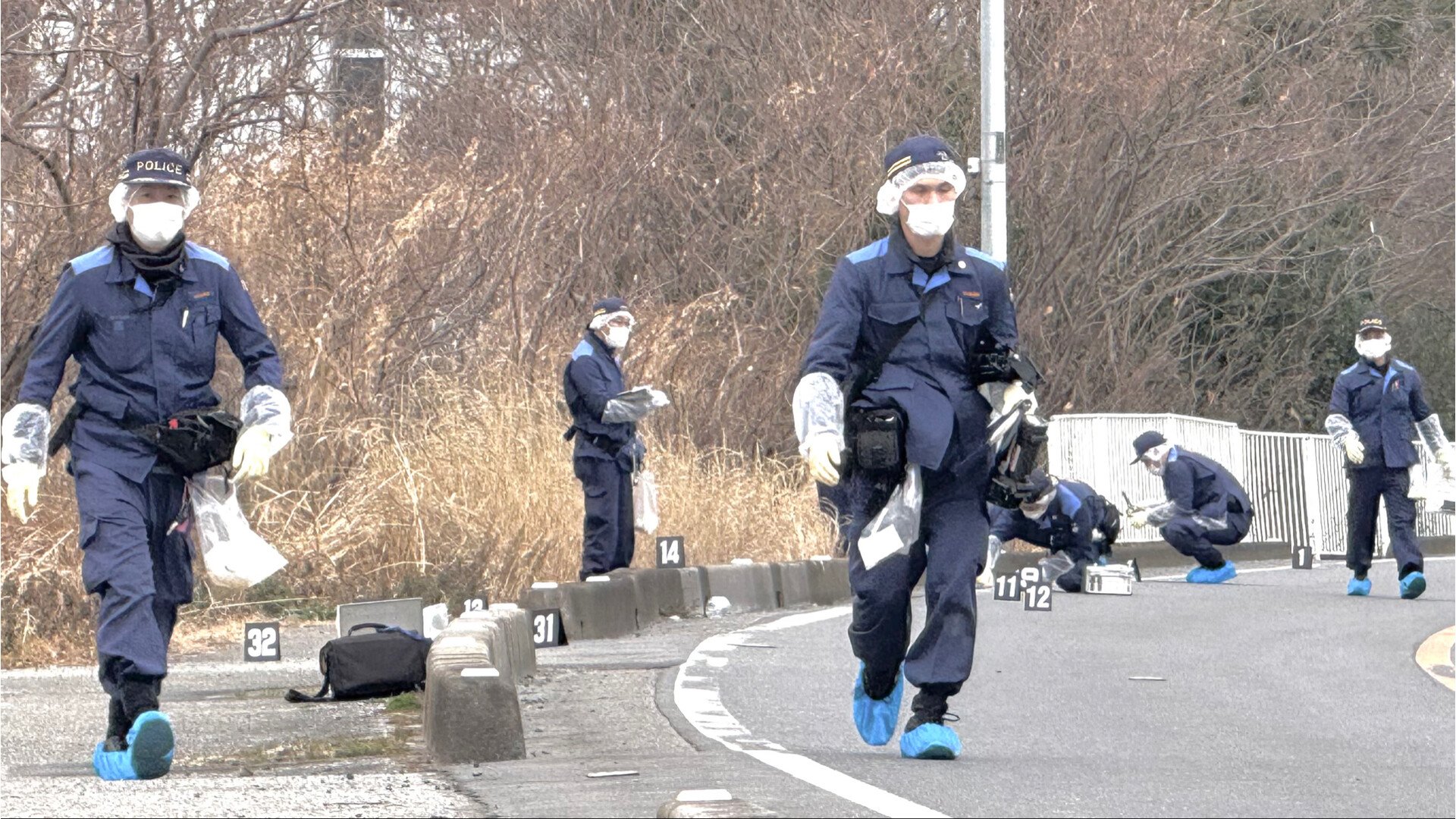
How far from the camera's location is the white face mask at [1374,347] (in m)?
18.4

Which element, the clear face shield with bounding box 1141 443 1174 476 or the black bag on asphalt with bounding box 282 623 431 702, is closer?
the black bag on asphalt with bounding box 282 623 431 702

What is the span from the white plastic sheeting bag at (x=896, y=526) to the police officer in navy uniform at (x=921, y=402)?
79mm

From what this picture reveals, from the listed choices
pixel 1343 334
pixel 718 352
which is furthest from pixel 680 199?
pixel 1343 334

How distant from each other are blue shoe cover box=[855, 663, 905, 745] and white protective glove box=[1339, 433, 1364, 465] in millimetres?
10287

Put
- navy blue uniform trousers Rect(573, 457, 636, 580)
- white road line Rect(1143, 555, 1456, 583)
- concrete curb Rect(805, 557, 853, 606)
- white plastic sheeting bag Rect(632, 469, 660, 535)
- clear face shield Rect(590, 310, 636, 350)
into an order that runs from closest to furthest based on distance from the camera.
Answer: navy blue uniform trousers Rect(573, 457, 636, 580) → clear face shield Rect(590, 310, 636, 350) → white plastic sheeting bag Rect(632, 469, 660, 535) → concrete curb Rect(805, 557, 853, 606) → white road line Rect(1143, 555, 1456, 583)

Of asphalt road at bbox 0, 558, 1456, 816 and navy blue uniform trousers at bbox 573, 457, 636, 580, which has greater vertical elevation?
navy blue uniform trousers at bbox 573, 457, 636, 580

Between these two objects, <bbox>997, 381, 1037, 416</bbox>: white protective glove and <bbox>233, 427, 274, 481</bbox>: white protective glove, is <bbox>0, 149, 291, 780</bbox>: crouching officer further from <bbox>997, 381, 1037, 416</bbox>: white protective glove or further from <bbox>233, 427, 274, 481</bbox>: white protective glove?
<bbox>997, 381, 1037, 416</bbox>: white protective glove

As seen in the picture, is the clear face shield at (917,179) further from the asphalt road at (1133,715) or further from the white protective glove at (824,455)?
the asphalt road at (1133,715)

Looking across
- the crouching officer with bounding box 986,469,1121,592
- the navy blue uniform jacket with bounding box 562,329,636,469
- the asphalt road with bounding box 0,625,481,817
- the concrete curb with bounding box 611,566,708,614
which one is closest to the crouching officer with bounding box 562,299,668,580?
the navy blue uniform jacket with bounding box 562,329,636,469

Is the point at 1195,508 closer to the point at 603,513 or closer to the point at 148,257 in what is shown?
the point at 603,513

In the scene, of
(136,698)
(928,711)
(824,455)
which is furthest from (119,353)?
(928,711)

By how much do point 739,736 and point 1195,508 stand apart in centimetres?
1346

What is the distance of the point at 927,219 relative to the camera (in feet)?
27.4

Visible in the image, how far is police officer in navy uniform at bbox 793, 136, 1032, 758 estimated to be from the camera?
8.20m
